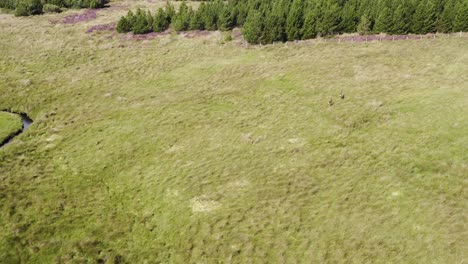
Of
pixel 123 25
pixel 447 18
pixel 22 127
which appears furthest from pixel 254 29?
pixel 22 127

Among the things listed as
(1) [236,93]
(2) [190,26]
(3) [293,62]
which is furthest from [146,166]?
(2) [190,26]

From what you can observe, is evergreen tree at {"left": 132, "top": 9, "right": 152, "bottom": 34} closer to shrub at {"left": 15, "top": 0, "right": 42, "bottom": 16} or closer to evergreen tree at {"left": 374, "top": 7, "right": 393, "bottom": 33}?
shrub at {"left": 15, "top": 0, "right": 42, "bottom": 16}

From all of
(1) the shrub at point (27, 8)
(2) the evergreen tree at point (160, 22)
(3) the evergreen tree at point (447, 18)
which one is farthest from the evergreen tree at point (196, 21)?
(1) the shrub at point (27, 8)

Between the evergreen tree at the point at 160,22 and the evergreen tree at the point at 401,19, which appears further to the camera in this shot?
the evergreen tree at the point at 160,22

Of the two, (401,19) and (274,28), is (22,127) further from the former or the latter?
(401,19)

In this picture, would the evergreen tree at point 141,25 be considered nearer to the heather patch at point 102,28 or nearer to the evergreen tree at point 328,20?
the heather patch at point 102,28

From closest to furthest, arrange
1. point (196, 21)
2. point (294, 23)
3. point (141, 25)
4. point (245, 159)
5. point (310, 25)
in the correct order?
point (245, 159) → point (310, 25) → point (294, 23) → point (196, 21) → point (141, 25)
